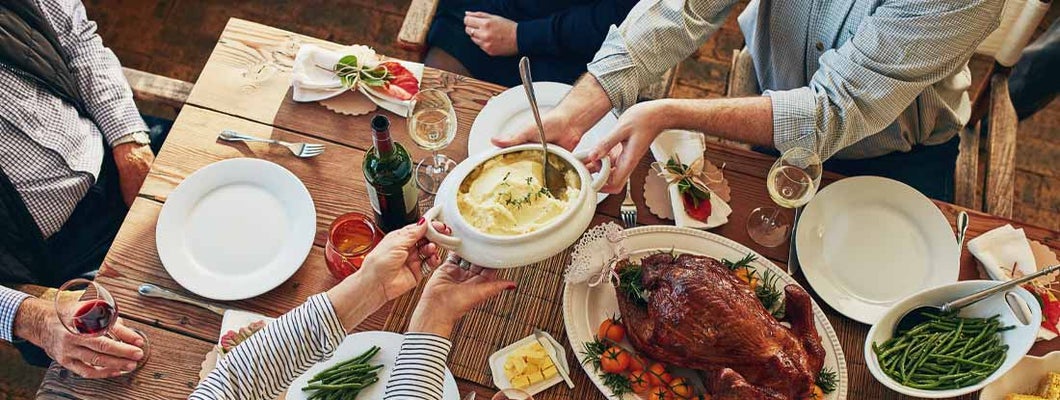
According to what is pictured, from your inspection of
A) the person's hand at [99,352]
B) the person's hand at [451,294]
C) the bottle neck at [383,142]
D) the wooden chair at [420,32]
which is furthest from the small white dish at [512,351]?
the wooden chair at [420,32]

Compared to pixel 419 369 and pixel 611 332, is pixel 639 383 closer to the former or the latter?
pixel 611 332

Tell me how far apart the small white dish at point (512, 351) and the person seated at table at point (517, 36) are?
1.05m

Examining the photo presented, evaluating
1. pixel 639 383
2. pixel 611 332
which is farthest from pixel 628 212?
pixel 639 383

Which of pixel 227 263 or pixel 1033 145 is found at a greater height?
pixel 227 263

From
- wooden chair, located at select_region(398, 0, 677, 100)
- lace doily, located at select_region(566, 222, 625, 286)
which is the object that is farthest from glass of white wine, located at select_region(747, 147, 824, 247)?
wooden chair, located at select_region(398, 0, 677, 100)

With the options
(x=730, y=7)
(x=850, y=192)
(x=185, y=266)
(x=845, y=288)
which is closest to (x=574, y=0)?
(x=730, y=7)

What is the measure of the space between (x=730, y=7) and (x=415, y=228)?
108 cm

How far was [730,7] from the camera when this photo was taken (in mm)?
1960

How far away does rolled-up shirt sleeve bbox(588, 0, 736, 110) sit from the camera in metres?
1.83

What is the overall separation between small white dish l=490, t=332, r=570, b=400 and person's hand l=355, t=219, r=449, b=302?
226mm

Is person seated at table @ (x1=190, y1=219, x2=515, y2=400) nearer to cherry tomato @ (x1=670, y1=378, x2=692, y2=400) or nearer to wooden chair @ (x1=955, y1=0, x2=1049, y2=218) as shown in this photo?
cherry tomato @ (x1=670, y1=378, x2=692, y2=400)

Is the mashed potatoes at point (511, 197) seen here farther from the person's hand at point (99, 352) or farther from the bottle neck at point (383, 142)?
the person's hand at point (99, 352)

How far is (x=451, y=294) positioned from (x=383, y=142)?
0.34 m

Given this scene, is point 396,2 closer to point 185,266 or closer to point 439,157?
point 439,157
